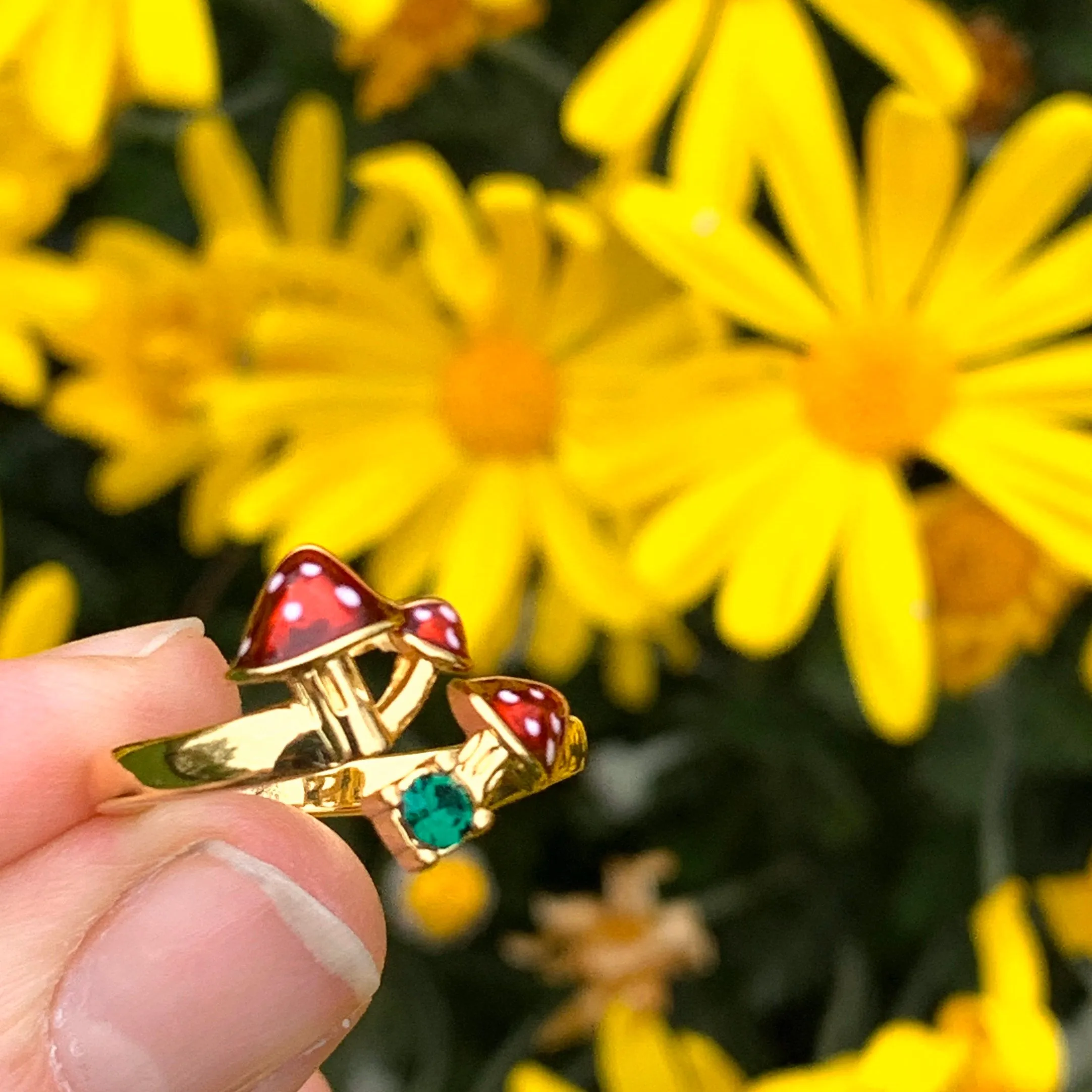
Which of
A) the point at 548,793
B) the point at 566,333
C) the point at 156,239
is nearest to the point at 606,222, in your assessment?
the point at 566,333

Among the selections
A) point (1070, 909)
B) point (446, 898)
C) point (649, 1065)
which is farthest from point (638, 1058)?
point (1070, 909)

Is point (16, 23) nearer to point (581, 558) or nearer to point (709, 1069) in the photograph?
point (581, 558)

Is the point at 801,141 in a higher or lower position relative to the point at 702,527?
higher

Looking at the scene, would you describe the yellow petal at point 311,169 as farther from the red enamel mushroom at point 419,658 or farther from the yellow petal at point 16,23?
the red enamel mushroom at point 419,658

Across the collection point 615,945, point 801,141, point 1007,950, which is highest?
point 801,141

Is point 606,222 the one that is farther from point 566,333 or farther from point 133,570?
point 133,570

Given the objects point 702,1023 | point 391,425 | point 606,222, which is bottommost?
point 702,1023
